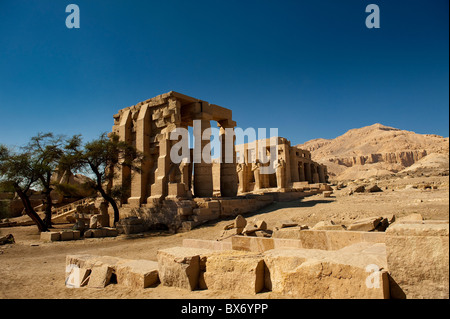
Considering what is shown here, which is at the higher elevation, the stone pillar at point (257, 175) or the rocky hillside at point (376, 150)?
the rocky hillside at point (376, 150)

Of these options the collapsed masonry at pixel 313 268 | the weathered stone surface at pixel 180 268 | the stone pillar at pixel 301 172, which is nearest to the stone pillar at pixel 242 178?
the stone pillar at pixel 301 172

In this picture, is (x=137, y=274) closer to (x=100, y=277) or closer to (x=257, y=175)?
(x=100, y=277)

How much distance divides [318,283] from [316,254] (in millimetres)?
572

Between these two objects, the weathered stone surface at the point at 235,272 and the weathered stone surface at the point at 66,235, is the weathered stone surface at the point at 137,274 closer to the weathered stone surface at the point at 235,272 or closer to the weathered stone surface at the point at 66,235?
the weathered stone surface at the point at 235,272

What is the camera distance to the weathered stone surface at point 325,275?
294 cm

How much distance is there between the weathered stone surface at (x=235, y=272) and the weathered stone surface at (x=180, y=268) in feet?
0.64

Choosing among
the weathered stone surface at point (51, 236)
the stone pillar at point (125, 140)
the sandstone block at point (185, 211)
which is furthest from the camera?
the stone pillar at point (125, 140)

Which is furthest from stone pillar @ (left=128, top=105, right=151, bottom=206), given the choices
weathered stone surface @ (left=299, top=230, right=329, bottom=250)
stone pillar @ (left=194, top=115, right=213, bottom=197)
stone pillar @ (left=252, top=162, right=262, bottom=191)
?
stone pillar @ (left=252, top=162, right=262, bottom=191)

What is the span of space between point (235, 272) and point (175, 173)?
1198 cm

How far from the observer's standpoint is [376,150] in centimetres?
8581

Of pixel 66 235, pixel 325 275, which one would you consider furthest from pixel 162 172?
pixel 325 275

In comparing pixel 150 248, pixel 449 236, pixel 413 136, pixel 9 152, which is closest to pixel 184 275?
pixel 449 236

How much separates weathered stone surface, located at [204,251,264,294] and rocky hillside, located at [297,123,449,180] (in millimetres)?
51151

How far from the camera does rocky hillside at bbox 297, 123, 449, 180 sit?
220 ft
